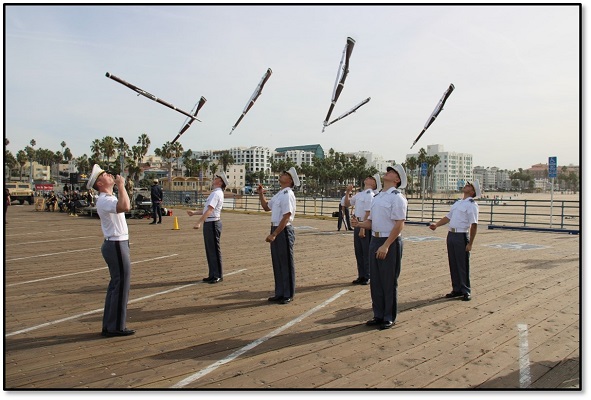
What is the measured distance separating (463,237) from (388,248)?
2234mm

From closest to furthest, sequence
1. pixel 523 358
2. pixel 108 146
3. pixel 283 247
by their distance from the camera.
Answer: pixel 523 358 → pixel 283 247 → pixel 108 146

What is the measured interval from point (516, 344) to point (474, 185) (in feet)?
9.33

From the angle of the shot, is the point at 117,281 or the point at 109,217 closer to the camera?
the point at 109,217

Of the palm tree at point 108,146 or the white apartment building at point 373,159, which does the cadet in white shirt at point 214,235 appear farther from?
the white apartment building at point 373,159

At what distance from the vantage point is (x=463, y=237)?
6.89 metres

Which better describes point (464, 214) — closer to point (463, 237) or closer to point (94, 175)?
point (463, 237)

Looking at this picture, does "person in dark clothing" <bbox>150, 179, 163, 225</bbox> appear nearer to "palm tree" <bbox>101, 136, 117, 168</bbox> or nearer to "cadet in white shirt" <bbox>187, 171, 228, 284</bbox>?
"cadet in white shirt" <bbox>187, 171, 228, 284</bbox>

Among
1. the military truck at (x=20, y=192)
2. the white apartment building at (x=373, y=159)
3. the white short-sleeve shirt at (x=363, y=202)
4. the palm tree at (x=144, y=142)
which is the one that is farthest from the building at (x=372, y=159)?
the white short-sleeve shirt at (x=363, y=202)

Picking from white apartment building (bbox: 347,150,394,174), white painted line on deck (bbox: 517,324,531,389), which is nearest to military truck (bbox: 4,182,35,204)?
white painted line on deck (bbox: 517,324,531,389)

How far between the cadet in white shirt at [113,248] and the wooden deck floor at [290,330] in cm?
21

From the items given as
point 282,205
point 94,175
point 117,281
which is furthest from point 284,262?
point 94,175

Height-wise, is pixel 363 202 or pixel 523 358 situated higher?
pixel 363 202

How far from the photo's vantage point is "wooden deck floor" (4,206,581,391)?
3.97 metres

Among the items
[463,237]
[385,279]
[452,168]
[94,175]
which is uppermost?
[452,168]
